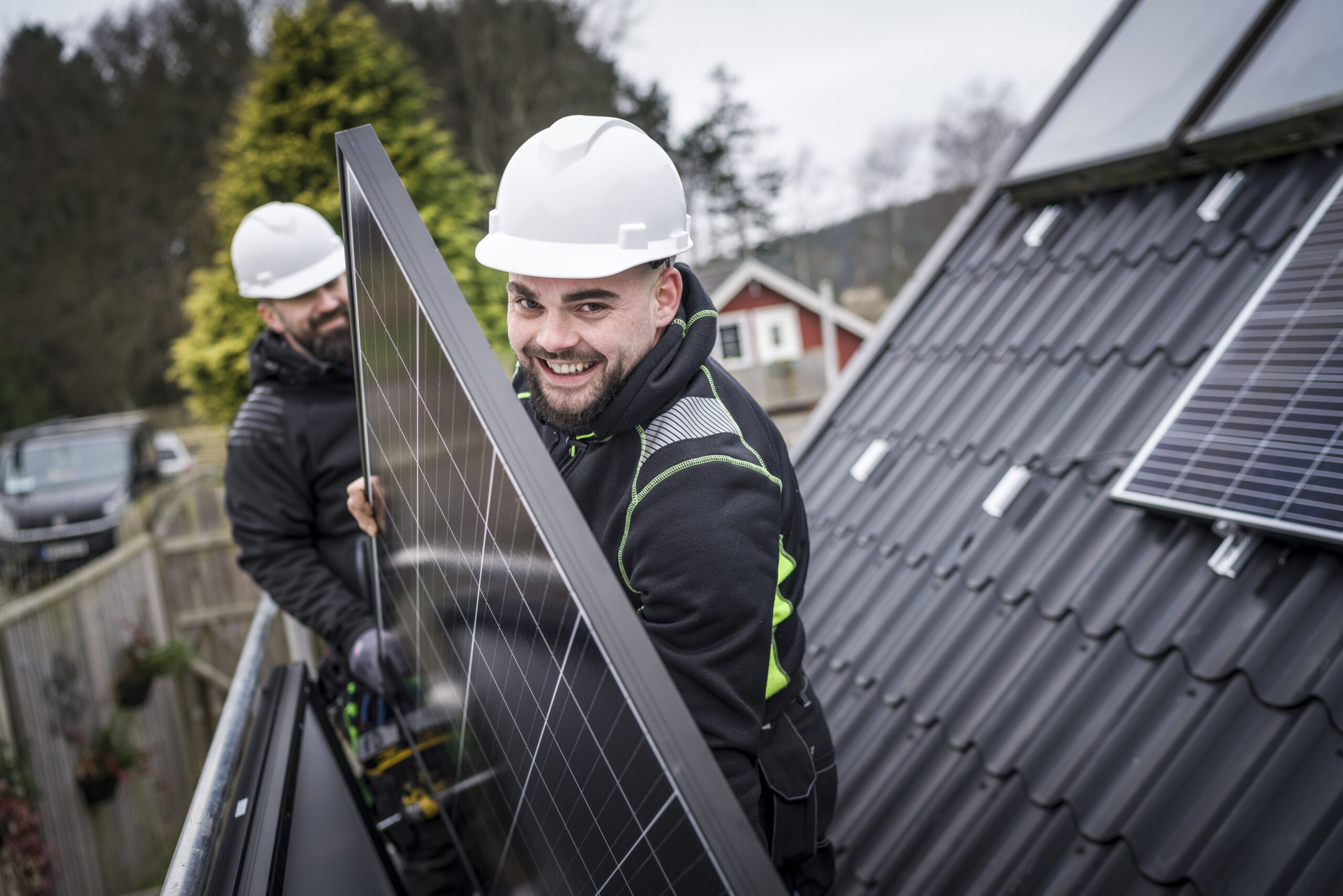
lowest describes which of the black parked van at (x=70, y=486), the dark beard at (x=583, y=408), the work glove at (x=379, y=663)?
the black parked van at (x=70, y=486)

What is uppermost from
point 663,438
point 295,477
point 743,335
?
point 743,335

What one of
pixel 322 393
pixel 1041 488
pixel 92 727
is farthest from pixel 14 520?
pixel 1041 488

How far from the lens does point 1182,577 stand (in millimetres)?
2520

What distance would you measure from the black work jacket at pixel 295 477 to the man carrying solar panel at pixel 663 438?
5.86ft

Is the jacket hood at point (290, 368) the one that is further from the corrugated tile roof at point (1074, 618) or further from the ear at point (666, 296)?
the corrugated tile roof at point (1074, 618)

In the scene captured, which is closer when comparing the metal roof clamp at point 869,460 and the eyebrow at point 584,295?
the eyebrow at point 584,295

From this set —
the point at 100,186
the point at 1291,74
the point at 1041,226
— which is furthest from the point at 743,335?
the point at 1291,74

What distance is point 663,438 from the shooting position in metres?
1.52

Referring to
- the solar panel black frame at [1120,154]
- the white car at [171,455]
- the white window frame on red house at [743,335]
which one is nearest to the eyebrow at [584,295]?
the solar panel black frame at [1120,154]

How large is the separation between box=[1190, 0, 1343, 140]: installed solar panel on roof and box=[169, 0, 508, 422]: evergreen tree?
880cm

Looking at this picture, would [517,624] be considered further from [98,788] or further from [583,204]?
[98,788]

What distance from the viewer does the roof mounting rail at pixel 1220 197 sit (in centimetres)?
336

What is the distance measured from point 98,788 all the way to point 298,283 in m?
6.14

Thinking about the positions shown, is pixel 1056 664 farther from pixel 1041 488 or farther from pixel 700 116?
pixel 700 116
